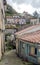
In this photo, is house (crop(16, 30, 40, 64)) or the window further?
the window

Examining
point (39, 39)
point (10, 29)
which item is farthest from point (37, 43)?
point (10, 29)

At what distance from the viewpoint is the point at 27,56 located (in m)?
20.5

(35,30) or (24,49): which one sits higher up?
(35,30)

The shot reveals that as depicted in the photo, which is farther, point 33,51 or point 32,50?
point 32,50

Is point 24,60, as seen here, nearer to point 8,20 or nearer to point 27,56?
point 27,56

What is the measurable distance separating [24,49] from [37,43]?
335 cm

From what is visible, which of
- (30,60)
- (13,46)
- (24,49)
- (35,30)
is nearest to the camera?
(30,60)

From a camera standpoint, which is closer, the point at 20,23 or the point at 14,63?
the point at 14,63

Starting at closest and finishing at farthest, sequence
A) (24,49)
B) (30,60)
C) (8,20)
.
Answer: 1. (30,60)
2. (24,49)
3. (8,20)

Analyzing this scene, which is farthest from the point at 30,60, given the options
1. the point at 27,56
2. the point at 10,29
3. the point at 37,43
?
the point at 10,29

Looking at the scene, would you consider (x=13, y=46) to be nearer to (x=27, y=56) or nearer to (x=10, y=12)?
(x=27, y=56)

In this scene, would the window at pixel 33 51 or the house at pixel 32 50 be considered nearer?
the house at pixel 32 50

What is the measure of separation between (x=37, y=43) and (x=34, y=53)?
1.46 meters

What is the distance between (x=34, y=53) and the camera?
19.5 meters
